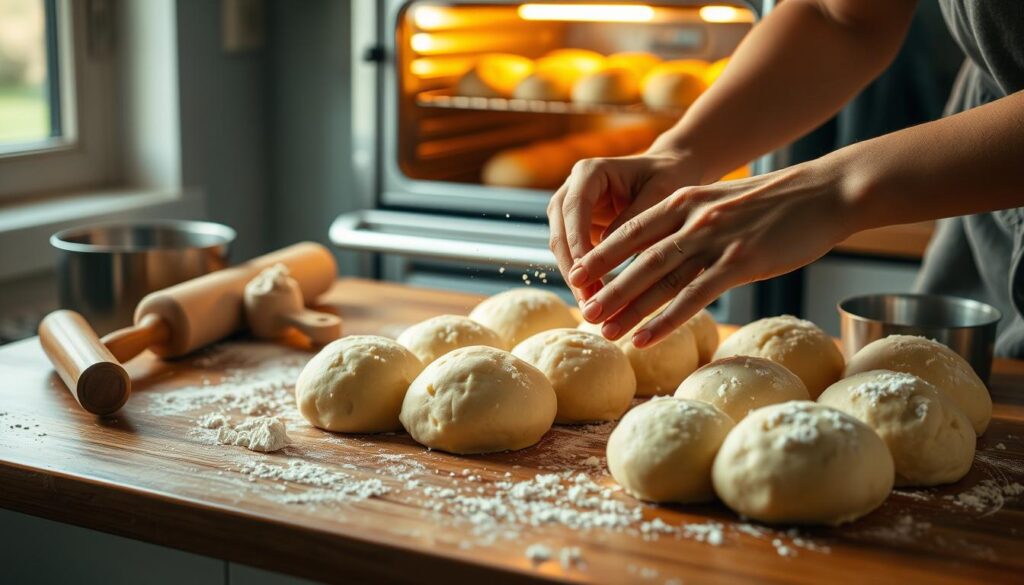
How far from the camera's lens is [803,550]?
2.49ft

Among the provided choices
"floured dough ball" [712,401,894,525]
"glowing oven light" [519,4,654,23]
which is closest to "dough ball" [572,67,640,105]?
"glowing oven light" [519,4,654,23]

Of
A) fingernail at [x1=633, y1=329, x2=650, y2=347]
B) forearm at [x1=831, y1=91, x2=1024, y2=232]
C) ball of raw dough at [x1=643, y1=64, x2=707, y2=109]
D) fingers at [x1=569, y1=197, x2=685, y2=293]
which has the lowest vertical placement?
fingernail at [x1=633, y1=329, x2=650, y2=347]

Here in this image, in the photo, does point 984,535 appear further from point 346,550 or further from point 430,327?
point 430,327

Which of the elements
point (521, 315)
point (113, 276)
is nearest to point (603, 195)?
point (521, 315)

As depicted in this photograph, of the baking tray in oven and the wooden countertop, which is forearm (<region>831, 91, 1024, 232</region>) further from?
the baking tray in oven

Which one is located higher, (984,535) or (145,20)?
(145,20)

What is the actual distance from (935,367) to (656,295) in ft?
0.96

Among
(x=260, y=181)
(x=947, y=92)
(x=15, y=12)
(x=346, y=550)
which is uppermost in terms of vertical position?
(x=15, y=12)

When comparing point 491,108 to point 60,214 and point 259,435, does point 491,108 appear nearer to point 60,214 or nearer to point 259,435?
point 60,214

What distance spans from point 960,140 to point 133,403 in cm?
84

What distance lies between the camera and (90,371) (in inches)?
39.6

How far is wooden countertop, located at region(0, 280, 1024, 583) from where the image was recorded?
735 millimetres

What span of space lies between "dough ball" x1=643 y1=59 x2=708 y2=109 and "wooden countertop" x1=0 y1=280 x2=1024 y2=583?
1002 millimetres

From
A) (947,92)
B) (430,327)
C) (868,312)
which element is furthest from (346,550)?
(947,92)
